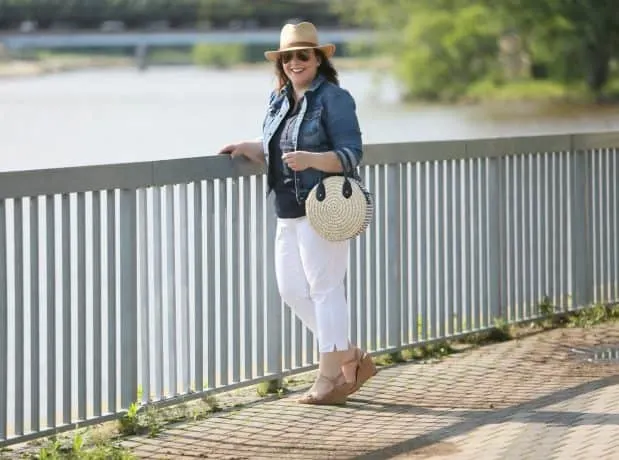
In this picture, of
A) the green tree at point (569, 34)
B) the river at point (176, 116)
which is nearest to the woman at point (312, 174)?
the river at point (176, 116)

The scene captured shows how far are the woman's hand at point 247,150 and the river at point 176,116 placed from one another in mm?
35548

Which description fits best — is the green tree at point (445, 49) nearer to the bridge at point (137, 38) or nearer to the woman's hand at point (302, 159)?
the bridge at point (137, 38)

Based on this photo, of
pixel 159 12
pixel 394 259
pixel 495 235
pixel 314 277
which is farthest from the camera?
pixel 159 12

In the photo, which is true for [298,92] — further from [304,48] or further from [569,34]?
[569,34]

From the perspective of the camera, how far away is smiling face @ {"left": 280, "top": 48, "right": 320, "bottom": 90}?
643cm

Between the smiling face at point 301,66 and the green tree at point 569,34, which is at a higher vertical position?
the green tree at point 569,34

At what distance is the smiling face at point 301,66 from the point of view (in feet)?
21.1

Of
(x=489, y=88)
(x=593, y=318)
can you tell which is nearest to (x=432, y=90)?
(x=489, y=88)

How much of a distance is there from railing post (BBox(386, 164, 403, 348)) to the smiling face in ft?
4.03

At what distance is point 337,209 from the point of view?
247 inches

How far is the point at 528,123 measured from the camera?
52.0 metres

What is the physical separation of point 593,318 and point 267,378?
2.56 meters

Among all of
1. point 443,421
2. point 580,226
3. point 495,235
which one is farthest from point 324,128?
point 580,226

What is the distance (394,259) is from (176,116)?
55186mm
